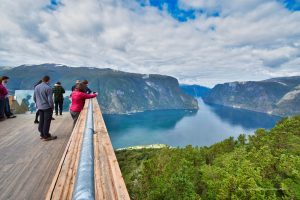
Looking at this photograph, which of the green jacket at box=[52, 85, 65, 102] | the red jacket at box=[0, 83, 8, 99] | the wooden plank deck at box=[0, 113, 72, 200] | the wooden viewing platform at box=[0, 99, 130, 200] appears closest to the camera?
the wooden viewing platform at box=[0, 99, 130, 200]

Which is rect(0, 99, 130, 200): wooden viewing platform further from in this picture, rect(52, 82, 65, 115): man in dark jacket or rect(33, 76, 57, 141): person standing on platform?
rect(52, 82, 65, 115): man in dark jacket

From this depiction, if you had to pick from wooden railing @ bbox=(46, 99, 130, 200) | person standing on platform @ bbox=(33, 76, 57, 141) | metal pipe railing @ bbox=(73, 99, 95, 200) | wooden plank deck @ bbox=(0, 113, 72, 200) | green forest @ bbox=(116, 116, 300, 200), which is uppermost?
person standing on platform @ bbox=(33, 76, 57, 141)

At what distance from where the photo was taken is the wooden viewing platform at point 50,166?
8.37ft

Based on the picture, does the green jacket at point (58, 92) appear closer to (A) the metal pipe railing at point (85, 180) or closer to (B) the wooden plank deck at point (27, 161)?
(B) the wooden plank deck at point (27, 161)

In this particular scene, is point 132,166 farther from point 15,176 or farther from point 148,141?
point 148,141

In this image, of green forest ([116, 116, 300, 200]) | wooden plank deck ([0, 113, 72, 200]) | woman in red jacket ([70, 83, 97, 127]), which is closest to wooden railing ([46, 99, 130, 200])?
wooden plank deck ([0, 113, 72, 200])

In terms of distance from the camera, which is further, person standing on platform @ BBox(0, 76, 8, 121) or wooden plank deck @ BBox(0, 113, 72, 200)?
person standing on platform @ BBox(0, 76, 8, 121)

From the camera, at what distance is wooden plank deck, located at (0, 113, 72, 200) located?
4.00m

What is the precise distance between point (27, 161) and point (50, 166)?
0.88 meters

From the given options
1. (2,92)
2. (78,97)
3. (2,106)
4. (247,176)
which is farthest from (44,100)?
(247,176)

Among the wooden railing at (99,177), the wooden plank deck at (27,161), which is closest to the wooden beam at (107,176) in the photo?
the wooden railing at (99,177)

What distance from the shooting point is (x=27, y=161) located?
17.9 ft

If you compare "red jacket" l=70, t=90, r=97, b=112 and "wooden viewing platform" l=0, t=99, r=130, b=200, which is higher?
"red jacket" l=70, t=90, r=97, b=112

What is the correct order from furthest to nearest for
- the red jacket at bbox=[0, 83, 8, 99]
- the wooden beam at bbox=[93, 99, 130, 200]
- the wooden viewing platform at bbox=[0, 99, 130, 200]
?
the red jacket at bbox=[0, 83, 8, 99] → the wooden viewing platform at bbox=[0, 99, 130, 200] → the wooden beam at bbox=[93, 99, 130, 200]
